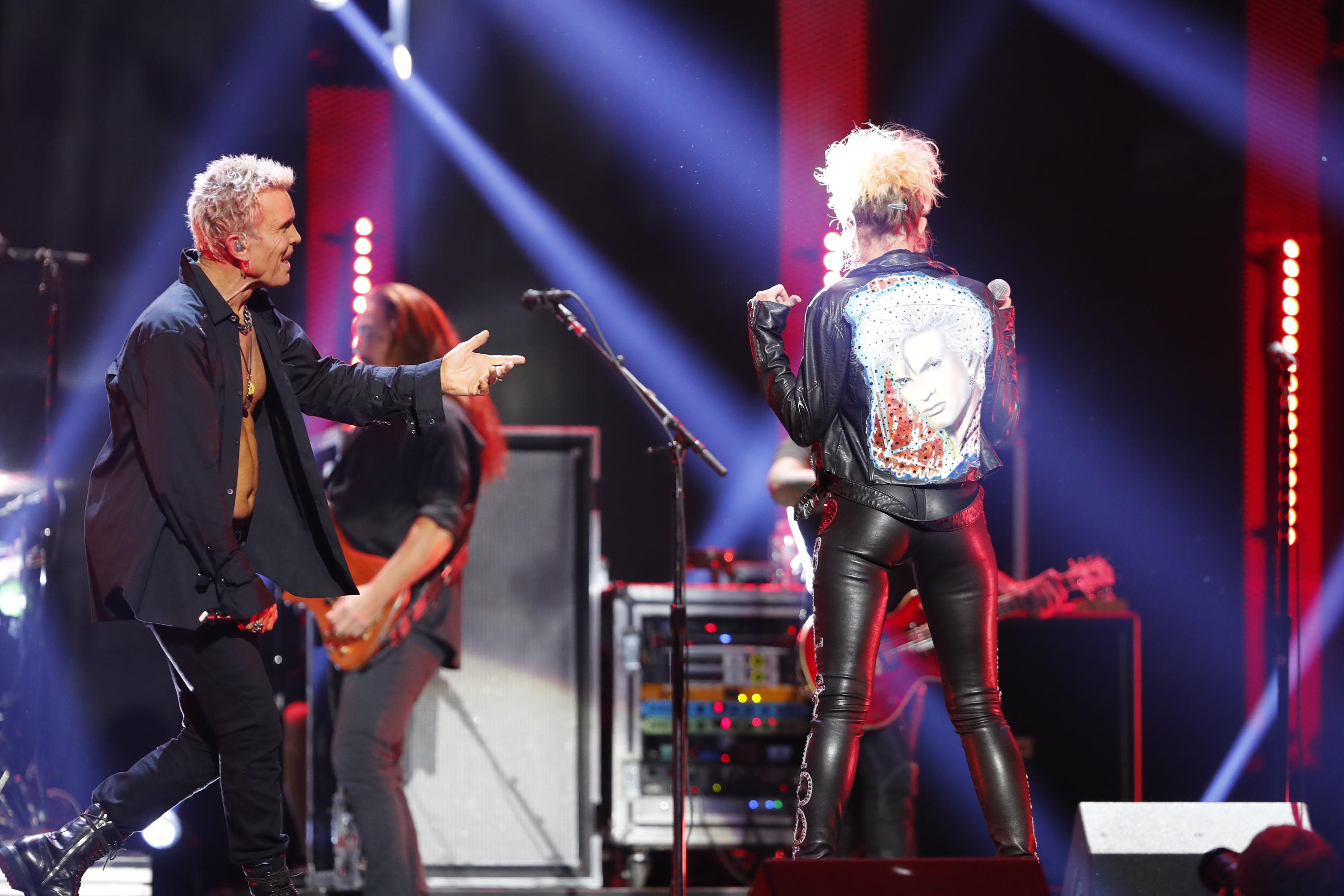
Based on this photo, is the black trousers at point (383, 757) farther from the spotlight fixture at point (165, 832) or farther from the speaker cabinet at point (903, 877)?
the speaker cabinet at point (903, 877)

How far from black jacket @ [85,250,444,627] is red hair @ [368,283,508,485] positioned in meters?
1.06

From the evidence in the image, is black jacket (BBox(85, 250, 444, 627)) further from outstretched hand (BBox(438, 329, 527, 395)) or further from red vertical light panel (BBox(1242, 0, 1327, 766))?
red vertical light panel (BBox(1242, 0, 1327, 766))

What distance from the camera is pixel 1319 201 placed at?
5.96 metres

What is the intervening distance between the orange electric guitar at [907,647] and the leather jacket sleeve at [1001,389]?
1.66 metres

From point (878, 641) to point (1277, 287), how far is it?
3852 mm

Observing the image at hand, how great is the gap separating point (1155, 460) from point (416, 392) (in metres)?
4.02

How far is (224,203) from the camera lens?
10.0ft

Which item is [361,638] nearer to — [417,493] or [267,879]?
[417,493]

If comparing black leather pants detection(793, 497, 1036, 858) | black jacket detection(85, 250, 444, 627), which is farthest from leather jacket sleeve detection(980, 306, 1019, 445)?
black jacket detection(85, 250, 444, 627)

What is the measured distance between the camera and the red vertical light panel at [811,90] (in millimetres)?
6266

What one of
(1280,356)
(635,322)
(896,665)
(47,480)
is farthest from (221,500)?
(635,322)

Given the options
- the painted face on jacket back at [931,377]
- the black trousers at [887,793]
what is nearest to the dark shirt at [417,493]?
the black trousers at [887,793]

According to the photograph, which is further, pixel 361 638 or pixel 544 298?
pixel 361 638

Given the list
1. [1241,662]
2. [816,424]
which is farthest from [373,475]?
[1241,662]
